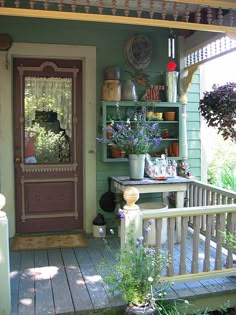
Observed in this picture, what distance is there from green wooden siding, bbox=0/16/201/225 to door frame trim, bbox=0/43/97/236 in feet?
0.23

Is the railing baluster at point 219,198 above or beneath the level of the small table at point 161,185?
beneath

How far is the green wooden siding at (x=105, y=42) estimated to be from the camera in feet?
14.1

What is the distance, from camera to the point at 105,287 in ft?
9.90

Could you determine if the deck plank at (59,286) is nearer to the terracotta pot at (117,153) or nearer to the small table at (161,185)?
the small table at (161,185)

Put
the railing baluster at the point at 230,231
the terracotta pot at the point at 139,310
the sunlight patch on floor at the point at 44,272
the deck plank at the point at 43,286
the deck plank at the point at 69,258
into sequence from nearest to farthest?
the terracotta pot at the point at 139,310 → the deck plank at the point at 43,286 → the railing baluster at the point at 230,231 → the sunlight patch on floor at the point at 44,272 → the deck plank at the point at 69,258

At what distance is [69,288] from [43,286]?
224 mm

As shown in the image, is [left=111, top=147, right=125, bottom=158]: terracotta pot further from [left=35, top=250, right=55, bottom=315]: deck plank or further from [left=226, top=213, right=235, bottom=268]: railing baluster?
[left=226, top=213, right=235, bottom=268]: railing baluster

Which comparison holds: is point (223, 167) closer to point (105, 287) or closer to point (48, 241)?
point (48, 241)

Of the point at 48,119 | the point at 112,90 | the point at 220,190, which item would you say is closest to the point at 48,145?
the point at 48,119

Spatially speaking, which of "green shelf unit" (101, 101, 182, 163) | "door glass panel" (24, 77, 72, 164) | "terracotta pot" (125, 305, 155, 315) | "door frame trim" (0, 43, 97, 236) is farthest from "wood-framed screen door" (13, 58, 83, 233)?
"terracotta pot" (125, 305, 155, 315)

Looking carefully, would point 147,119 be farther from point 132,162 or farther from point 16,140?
point 16,140

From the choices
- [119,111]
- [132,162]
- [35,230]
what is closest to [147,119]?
[119,111]

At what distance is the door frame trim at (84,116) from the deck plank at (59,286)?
855 mm

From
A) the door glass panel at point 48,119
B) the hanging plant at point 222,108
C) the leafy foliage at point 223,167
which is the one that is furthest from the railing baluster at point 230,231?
the leafy foliage at point 223,167
